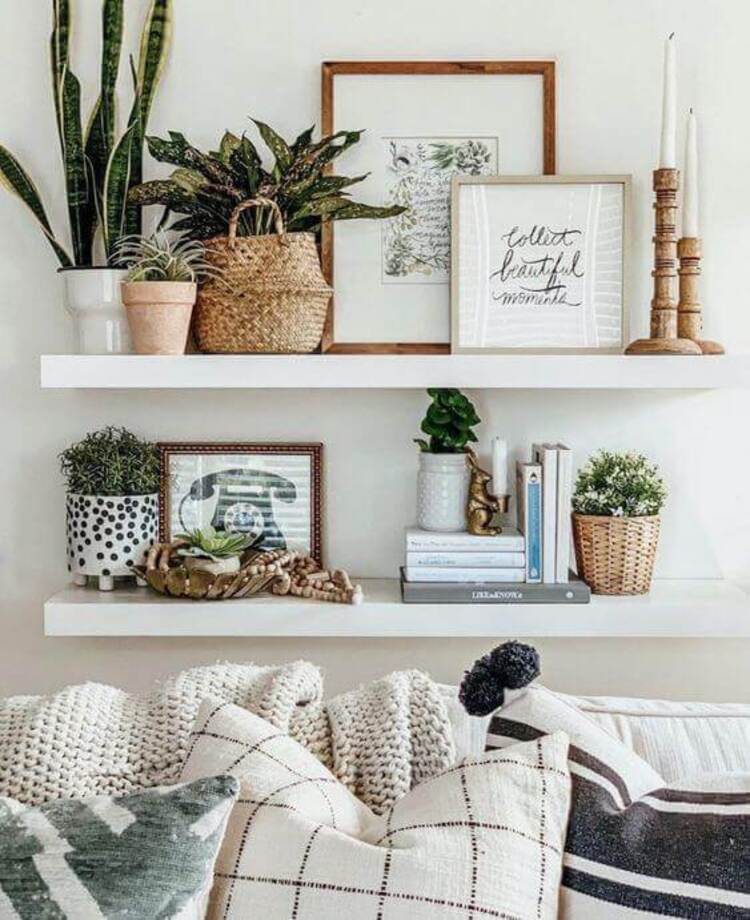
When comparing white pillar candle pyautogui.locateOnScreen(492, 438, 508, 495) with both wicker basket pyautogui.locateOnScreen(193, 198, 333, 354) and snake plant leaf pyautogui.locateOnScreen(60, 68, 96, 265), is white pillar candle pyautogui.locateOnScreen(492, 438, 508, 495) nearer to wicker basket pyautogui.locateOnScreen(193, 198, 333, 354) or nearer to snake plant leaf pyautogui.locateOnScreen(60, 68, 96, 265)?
wicker basket pyautogui.locateOnScreen(193, 198, 333, 354)

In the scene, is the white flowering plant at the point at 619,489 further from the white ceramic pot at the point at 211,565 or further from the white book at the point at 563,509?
the white ceramic pot at the point at 211,565

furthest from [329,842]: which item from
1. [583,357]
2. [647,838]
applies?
[583,357]

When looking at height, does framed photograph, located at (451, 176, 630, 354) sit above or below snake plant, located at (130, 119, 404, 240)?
below

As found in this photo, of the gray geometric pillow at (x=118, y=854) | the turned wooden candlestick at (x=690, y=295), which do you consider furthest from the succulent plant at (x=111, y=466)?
the gray geometric pillow at (x=118, y=854)

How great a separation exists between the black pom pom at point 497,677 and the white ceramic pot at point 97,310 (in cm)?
117

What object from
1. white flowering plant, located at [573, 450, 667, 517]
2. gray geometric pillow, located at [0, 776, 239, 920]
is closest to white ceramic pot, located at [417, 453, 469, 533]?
white flowering plant, located at [573, 450, 667, 517]

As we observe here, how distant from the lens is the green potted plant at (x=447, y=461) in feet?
7.73

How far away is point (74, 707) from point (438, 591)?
97cm

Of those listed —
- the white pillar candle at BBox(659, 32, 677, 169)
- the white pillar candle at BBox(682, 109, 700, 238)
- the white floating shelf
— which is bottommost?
the white floating shelf

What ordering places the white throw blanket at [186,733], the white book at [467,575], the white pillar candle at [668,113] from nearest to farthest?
the white throw blanket at [186,733] < the white pillar candle at [668,113] < the white book at [467,575]

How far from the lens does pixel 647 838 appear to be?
3.96 ft

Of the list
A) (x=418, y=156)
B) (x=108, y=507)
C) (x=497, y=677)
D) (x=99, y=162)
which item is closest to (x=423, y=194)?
(x=418, y=156)

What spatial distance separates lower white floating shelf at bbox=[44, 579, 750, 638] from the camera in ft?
7.50

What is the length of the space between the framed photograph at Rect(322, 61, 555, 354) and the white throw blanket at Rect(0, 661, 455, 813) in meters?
1.03
